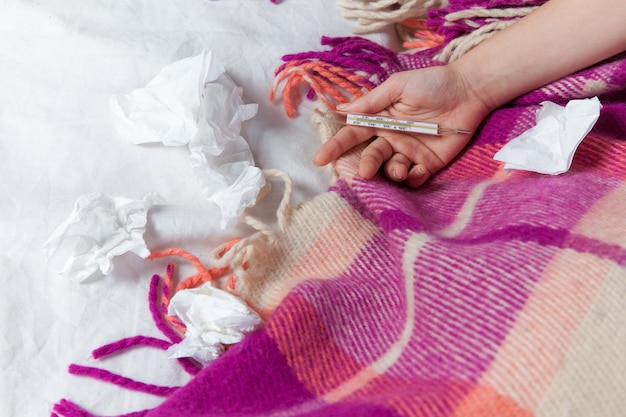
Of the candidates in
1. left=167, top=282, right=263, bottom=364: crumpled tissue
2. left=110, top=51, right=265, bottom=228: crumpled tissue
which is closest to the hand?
left=110, top=51, right=265, bottom=228: crumpled tissue

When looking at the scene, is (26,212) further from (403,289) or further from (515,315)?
(515,315)

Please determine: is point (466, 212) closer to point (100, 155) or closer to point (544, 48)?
point (544, 48)

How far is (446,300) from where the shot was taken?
628mm

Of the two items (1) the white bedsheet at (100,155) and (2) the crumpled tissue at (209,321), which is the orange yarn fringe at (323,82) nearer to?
(1) the white bedsheet at (100,155)

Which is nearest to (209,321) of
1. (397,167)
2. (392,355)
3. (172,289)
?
(172,289)

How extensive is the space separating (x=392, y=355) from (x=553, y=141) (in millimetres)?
325

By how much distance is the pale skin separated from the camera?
82 cm

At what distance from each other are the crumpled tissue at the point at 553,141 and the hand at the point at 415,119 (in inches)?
3.5

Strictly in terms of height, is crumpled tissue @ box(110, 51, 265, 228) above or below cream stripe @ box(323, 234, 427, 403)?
above

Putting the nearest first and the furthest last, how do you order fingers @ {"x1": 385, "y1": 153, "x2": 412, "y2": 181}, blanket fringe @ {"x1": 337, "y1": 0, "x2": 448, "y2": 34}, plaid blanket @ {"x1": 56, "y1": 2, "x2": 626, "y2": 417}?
plaid blanket @ {"x1": 56, "y1": 2, "x2": 626, "y2": 417} < fingers @ {"x1": 385, "y1": 153, "x2": 412, "y2": 181} < blanket fringe @ {"x1": 337, "y1": 0, "x2": 448, "y2": 34}

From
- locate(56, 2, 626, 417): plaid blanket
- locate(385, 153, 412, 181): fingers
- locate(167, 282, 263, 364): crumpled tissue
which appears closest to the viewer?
locate(56, 2, 626, 417): plaid blanket

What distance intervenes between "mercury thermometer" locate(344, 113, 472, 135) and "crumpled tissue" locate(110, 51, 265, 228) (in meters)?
0.14

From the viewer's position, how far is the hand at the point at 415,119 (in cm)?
82

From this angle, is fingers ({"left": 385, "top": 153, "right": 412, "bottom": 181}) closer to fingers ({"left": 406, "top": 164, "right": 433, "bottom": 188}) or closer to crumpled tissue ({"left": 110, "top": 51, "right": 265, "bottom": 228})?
fingers ({"left": 406, "top": 164, "right": 433, "bottom": 188})
